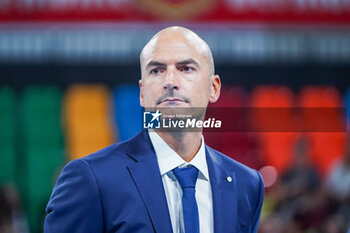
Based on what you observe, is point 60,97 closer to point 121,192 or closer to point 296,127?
point 296,127

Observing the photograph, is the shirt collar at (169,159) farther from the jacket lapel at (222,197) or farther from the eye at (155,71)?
the eye at (155,71)

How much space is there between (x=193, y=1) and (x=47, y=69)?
169cm

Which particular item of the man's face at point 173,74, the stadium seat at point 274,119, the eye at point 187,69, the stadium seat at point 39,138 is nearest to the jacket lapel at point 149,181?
the man's face at point 173,74

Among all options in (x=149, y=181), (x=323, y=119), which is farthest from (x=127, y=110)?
(x=149, y=181)

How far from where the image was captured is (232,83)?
653 centimetres

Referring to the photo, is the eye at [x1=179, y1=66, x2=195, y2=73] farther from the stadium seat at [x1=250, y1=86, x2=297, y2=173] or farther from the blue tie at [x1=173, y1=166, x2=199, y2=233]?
the stadium seat at [x1=250, y1=86, x2=297, y2=173]

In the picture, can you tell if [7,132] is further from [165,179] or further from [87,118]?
[165,179]

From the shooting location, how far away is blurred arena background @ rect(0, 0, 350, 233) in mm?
6398

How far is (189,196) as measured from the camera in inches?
71.8

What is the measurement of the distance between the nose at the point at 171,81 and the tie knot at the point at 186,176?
251 millimetres

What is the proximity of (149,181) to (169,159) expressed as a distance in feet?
0.38

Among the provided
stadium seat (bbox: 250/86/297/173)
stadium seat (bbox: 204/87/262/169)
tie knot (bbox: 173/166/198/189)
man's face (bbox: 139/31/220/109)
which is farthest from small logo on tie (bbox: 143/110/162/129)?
stadium seat (bbox: 250/86/297/173)

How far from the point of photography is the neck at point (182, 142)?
6.36 feet

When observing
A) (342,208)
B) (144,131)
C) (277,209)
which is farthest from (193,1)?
(144,131)
